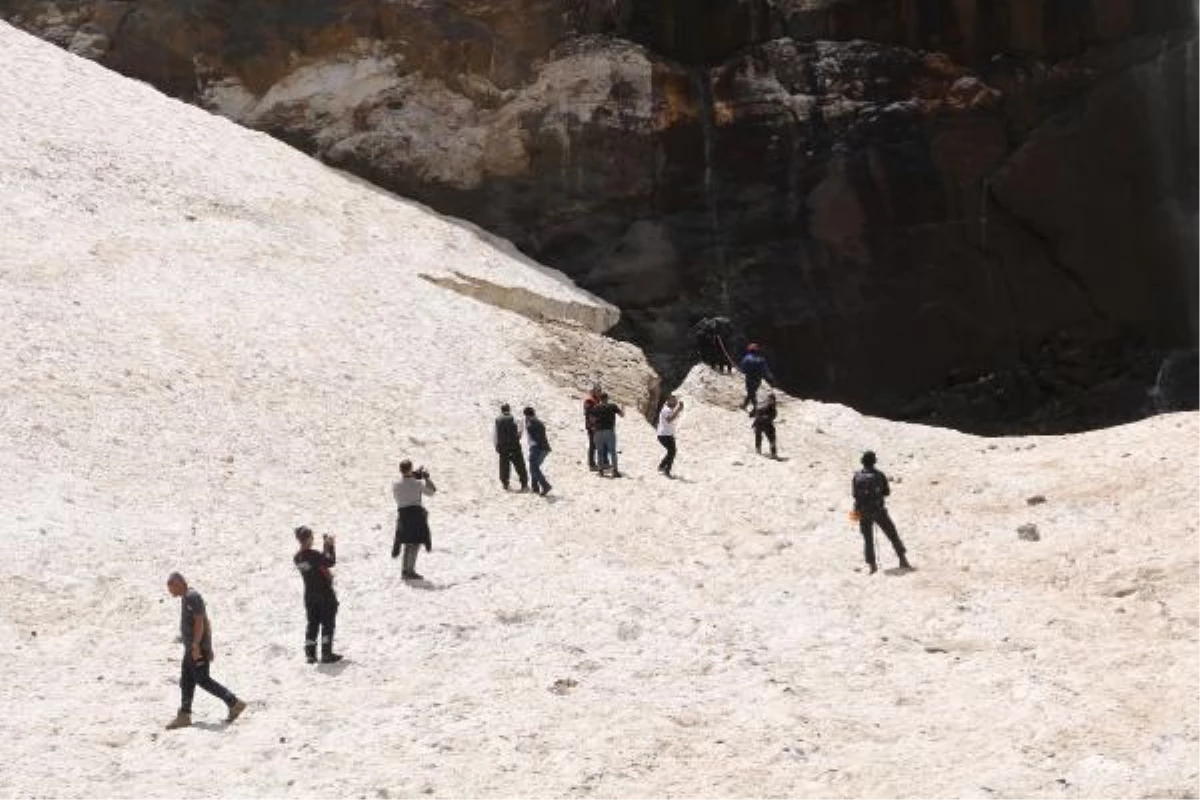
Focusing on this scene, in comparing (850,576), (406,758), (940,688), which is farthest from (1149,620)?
(406,758)

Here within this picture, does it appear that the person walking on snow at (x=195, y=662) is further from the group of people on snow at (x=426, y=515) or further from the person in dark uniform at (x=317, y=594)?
the person in dark uniform at (x=317, y=594)

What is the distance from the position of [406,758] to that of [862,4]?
26559 mm

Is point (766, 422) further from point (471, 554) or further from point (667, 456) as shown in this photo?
point (471, 554)

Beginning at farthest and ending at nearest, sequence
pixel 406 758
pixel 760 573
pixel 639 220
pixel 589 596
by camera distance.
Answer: pixel 639 220 < pixel 760 573 < pixel 589 596 < pixel 406 758

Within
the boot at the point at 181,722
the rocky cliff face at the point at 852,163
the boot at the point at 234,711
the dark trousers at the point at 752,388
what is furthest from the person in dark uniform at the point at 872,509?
the rocky cliff face at the point at 852,163

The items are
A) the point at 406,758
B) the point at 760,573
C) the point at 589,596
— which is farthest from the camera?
the point at 760,573

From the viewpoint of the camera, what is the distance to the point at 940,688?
44.9ft

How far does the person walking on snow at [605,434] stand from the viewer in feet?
74.2

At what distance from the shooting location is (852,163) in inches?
1391

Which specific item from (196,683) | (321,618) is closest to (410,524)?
(321,618)

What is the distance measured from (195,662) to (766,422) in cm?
1207

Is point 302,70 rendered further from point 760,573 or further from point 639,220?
point 760,573

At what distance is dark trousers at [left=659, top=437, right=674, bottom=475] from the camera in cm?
2298

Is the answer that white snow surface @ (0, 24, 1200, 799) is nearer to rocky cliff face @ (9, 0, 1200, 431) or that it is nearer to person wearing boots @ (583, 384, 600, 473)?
person wearing boots @ (583, 384, 600, 473)
